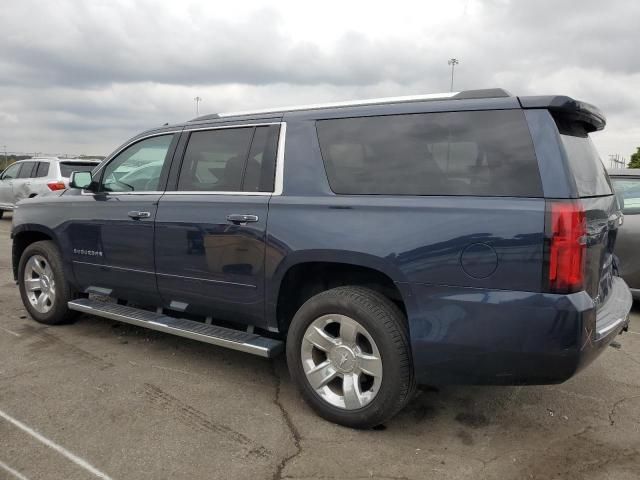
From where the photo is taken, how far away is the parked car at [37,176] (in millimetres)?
12789

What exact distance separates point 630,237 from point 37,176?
13006 millimetres

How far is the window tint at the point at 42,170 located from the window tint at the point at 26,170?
0.32 metres

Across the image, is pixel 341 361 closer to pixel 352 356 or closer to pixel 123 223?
pixel 352 356

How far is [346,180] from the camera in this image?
3193 millimetres

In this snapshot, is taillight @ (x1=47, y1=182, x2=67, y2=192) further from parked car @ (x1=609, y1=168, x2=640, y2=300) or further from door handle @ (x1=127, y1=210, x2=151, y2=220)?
parked car @ (x1=609, y1=168, x2=640, y2=300)

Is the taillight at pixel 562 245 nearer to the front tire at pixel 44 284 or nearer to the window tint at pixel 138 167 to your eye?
the window tint at pixel 138 167

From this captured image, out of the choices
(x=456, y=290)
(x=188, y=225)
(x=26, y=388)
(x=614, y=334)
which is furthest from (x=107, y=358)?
(x=614, y=334)

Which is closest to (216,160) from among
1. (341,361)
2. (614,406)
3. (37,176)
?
(341,361)

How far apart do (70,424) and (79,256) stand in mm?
1876

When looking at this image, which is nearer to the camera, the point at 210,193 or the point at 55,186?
the point at 210,193

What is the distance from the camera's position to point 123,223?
4234 millimetres

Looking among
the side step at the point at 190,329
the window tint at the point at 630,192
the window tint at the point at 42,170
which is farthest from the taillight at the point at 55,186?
the window tint at the point at 630,192

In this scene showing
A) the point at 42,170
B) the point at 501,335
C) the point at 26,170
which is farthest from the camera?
the point at 26,170

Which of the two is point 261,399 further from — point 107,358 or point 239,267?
point 107,358
